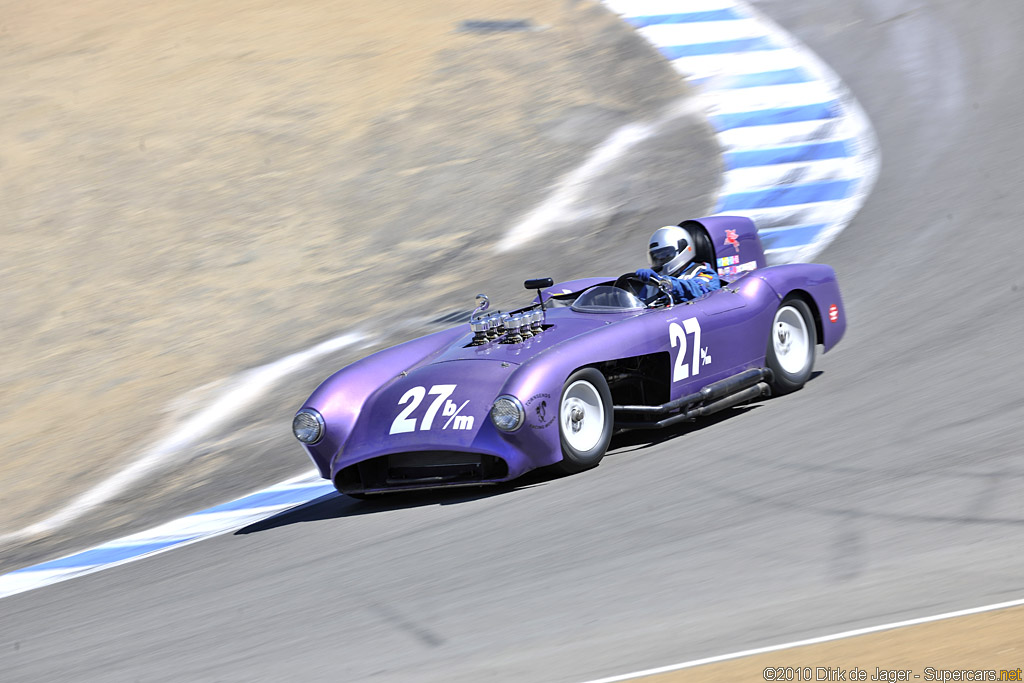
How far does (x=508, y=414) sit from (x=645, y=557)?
50.8 inches

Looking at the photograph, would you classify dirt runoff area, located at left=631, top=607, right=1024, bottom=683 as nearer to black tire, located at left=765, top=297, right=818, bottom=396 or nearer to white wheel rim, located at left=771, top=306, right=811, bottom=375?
black tire, located at left=765, top=297, right=818, bottom=396

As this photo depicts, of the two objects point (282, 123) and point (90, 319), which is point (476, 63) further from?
point (90, 319)

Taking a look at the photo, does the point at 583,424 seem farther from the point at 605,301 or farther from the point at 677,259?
the point at 677,259

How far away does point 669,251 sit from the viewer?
312 inches

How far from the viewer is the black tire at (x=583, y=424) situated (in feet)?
21.0

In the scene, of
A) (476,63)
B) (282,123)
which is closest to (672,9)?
(476,63)

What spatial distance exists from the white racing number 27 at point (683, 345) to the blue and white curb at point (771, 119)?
12.8 feet

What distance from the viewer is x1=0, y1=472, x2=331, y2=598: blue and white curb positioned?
6785 millimetres

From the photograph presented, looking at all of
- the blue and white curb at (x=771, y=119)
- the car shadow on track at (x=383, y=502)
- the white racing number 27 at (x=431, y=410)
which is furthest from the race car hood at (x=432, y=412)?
the blue and white curb at (x=771, y=119)

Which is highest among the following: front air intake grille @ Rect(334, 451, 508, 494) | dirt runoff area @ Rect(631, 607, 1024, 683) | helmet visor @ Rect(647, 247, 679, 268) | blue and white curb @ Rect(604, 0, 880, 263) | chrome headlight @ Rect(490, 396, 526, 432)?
blue and white curb @ Rect(604, 0, 880, 263)

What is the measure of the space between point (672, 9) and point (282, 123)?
20.7 ft

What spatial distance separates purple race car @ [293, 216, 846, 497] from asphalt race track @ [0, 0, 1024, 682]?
0.20m

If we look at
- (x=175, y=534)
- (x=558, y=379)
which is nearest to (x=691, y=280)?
(x=558, y=379)

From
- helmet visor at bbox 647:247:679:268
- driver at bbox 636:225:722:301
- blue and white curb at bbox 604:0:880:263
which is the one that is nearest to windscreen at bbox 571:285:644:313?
driver at bbox 636:225:722:301
